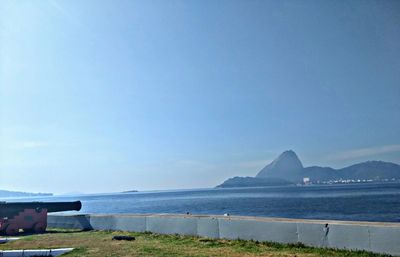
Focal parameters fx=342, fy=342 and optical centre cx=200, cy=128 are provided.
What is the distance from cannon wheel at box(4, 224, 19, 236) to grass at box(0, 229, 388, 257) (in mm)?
3017

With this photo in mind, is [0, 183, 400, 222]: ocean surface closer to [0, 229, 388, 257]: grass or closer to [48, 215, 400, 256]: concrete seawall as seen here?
[48, 215, 400, 256]: concrete seawall

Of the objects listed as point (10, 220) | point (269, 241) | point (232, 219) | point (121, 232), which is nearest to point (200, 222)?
point (232, 219)

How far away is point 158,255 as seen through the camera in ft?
29.0

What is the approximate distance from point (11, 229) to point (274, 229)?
11976 millimetres

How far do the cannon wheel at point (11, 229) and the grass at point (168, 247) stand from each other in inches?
119

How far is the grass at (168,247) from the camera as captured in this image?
28.3 feet

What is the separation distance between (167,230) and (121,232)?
7.13 feet

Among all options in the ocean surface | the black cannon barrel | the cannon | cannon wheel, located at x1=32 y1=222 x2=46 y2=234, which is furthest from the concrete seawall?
the ocean surface

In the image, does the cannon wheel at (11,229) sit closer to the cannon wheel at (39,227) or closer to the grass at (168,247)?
the cannon wheel at (39,227)

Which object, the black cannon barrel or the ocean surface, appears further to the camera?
the ocean surface

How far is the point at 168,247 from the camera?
32.6 feet

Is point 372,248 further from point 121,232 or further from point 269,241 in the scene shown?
point 121,232

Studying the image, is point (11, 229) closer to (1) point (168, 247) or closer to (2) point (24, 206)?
(2) point (24, 206)

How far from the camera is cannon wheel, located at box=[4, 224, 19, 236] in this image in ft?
49.5
